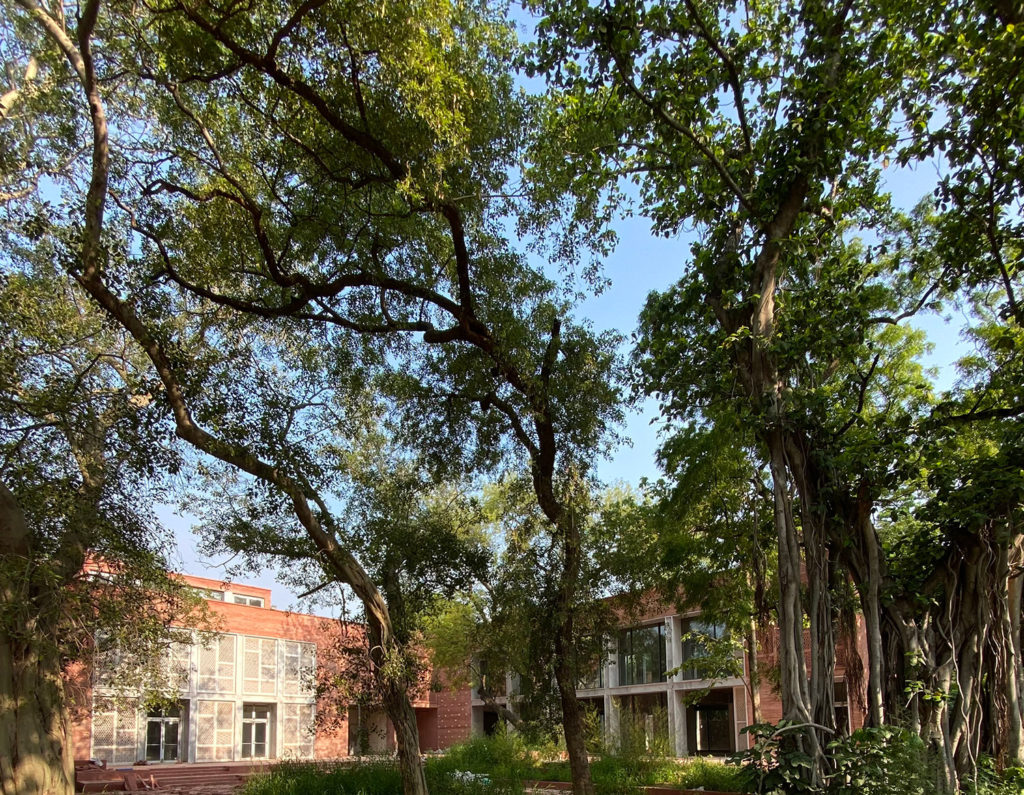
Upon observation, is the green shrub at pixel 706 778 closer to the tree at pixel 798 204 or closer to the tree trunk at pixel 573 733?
the tree trunk at pixel 573 733

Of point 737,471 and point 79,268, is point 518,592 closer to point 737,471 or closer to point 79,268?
point 737,471

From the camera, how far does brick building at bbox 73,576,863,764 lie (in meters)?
24.6

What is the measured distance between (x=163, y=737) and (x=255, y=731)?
4091mm

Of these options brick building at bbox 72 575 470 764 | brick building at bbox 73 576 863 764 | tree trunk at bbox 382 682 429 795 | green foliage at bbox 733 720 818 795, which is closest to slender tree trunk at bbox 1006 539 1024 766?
green foliage at bbox 733 720 818 795

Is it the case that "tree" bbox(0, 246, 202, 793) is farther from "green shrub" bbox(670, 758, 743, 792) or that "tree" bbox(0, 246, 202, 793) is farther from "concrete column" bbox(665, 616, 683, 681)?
"concrete column" bbox(665, 616, 683, 681)

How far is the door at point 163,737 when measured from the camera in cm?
2675

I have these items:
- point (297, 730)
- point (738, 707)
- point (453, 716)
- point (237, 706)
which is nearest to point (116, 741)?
point (237, 706)

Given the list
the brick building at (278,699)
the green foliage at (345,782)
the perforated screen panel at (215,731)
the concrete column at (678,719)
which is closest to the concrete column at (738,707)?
the brick building at (278,699)

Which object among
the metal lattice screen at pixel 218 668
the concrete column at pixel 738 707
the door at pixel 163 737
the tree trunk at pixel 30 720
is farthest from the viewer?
the metal lattice screen at pixel 218 668

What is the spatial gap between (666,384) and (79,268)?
6010 millimetres

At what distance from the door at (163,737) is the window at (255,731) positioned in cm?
291

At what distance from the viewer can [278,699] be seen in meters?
30.9

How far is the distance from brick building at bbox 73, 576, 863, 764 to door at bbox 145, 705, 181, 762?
1.4 inches

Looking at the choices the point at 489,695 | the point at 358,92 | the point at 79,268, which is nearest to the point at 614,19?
the point at 358,92
